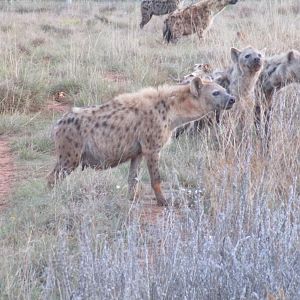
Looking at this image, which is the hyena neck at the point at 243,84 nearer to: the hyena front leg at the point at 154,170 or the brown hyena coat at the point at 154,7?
the hyena front leg at the point at 154,170

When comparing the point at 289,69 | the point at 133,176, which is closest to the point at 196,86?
the point at 133,176

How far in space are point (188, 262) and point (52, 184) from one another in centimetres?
230

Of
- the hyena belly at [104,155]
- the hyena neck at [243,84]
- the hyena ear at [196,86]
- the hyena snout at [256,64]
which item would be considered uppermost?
the hyena ear at [196,86]

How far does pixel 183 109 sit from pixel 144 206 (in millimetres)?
792

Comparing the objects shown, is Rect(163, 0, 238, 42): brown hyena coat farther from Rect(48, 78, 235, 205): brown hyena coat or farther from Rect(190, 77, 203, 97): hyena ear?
Rect(48, 78, 235, 205): brown hyena coat

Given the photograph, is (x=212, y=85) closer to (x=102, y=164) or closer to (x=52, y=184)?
(x=102, y=164)

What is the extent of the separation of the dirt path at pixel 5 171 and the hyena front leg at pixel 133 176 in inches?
33.7

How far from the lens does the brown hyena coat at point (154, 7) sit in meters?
15.0

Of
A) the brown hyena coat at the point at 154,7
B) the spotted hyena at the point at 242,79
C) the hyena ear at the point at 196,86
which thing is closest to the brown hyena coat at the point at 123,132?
the hyena ear at the point at 196,86

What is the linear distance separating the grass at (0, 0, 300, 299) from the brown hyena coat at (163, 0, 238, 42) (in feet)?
5.98

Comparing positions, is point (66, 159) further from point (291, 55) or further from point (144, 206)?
point (291, 55)

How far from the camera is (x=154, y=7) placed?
49.6 feet

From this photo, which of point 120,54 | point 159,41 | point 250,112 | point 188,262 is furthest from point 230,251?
point 159,41

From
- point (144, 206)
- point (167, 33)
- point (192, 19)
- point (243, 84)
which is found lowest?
point (167, 33)
